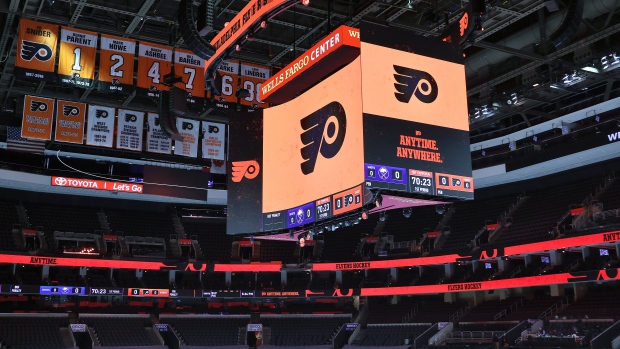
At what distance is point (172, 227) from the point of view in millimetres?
39375

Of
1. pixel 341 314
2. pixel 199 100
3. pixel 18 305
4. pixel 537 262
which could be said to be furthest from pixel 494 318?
pixel 18 305

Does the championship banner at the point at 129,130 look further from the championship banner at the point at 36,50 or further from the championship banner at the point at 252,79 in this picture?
the championship banner at the point at 252,79

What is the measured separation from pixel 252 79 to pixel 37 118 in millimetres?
7859

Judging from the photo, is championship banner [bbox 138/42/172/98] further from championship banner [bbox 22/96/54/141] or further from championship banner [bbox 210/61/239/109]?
championship banner [bbox 22/96/54/141]

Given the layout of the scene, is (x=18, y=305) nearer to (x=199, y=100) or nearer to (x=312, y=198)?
(x=199, y=100)

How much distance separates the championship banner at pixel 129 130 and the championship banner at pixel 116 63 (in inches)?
110

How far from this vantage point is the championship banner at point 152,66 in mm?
21859

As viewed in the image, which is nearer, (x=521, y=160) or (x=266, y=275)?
(x=521, y=160)

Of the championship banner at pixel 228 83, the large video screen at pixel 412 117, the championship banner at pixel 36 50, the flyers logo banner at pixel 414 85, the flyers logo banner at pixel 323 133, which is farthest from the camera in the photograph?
the championship banner at pixel 228 83

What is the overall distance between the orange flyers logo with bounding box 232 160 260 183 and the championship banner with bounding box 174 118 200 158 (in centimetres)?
978

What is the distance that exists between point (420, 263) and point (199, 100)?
55.3ft

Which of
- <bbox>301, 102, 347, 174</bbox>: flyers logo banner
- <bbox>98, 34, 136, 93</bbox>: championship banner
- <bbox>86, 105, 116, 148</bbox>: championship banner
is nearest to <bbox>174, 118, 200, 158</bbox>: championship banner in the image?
<bbox>86, 105, 116, 148</bbox>: championship banner

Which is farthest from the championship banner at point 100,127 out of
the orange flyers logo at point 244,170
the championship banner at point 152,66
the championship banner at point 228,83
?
the orange flyers logo at point 244,170

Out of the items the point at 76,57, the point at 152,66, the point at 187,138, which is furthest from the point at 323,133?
the point at 187,138
